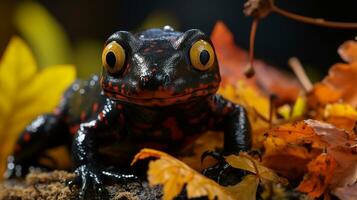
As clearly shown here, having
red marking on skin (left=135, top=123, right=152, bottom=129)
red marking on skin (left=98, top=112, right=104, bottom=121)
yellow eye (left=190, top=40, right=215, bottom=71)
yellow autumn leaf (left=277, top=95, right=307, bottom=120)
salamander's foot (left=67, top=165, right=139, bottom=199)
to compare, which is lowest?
salamander's foot (left=67, top=165, right=139, bottom=199)

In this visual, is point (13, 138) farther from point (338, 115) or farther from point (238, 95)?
point (338, 115)

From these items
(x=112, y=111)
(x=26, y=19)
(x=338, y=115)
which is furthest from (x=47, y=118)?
(x=26, y=19)

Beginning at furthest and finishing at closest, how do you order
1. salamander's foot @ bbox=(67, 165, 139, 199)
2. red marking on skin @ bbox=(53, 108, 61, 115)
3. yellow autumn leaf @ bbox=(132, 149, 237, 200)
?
red marking on skin @ bbox=(53, 108, 61, 115)
salamander's foot @ bbox=(67, 165, 139, 199)
yellow autumn leaf @ bbox=(132, 149, 237, 200)

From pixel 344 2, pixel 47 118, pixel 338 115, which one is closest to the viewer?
pixel 338 115

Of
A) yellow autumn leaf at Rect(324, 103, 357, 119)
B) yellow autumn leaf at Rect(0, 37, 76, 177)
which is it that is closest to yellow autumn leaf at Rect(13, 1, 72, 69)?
yellow autumn leaf at Rect(0, 37, 76, 177)

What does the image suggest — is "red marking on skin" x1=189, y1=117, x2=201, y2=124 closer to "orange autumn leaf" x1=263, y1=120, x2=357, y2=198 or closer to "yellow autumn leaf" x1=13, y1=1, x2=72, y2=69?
"orange autumn leaf" x1=263, y1=120, x2=357, y2=198

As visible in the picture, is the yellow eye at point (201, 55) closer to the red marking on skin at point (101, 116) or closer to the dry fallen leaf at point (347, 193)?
the red marking on skin at point (101, 116)
